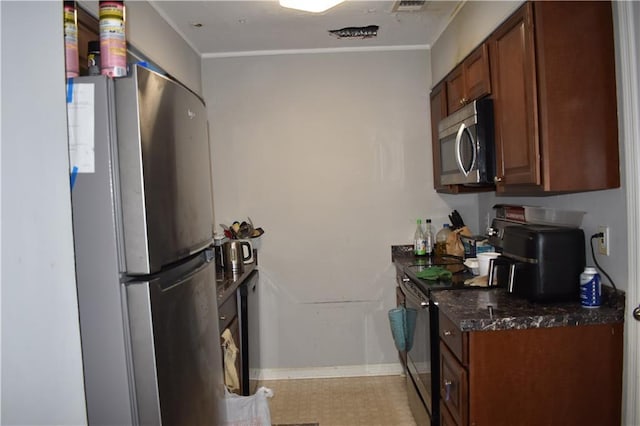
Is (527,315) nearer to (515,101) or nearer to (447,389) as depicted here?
(447,389)

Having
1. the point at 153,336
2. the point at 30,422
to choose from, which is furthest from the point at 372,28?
the point at 30,422

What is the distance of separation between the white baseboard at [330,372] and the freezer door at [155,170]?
6.81ft

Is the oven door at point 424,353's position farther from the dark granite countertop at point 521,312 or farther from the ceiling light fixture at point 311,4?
the ceiling light fixture at point 311,4

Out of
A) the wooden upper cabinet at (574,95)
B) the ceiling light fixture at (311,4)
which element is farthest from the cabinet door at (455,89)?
Result: the ceiling light fixture at (311,4)

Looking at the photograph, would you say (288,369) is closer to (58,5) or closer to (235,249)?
(235,249)

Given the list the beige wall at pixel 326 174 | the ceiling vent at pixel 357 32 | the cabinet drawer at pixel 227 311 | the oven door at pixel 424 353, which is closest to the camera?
the oven door at pixel 424 353

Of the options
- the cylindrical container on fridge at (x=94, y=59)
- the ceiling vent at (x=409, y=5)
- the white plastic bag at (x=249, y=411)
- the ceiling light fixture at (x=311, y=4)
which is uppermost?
the ceiling vent at (x=409, y=5)

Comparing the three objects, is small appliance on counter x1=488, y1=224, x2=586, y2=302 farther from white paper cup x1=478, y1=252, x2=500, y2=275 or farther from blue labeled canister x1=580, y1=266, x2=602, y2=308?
white paper cup x1=478, y1=252, x2=500, y2=275

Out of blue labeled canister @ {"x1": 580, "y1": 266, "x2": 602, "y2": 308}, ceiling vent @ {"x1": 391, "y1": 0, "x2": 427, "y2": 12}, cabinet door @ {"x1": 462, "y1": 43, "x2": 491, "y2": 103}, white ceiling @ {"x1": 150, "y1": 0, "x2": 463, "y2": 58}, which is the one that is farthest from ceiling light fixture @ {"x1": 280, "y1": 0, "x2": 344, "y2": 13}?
blue labeled canister @ {"x1": 580, "y1": 266, "x2": 602, "y2": 308}

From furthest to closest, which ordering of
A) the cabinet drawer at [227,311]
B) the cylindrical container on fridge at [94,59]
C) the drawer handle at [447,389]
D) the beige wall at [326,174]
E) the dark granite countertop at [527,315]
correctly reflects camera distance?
the beige wall at [326,174], the cabinet drawer at [227,311], the drawer handle at [447,389], the dark granite countertop at [527,315], the cylindrical container on fridge at [94,59]

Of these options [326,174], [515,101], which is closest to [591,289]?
[515,101]

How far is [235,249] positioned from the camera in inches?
115

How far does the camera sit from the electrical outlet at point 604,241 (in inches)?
66.9

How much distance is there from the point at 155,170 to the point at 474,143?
1.54 meters
